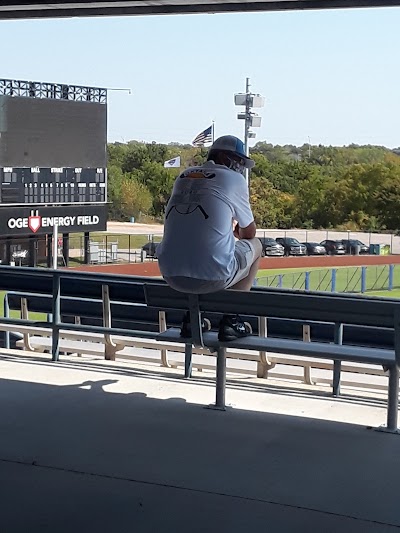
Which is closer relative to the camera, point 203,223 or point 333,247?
point 203,223

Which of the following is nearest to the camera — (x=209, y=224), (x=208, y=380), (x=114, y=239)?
(x=209, y=224)

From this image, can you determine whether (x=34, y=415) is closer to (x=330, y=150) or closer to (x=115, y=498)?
(x=115, y=498)

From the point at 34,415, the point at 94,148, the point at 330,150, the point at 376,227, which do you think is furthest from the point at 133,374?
the point at 94,148

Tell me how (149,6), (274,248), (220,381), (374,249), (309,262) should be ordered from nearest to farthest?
(220,381)
(149,6)
(274,248)
(374,249)
(309,262)

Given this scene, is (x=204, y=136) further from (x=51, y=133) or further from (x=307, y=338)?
(x=51, y=133)

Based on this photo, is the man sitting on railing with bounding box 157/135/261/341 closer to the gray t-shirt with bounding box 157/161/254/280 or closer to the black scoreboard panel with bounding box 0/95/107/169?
the gray t-shirt with bounding box 157/161/254/280

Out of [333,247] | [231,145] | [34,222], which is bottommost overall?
[333,247]

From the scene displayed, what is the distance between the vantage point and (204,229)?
199 inches

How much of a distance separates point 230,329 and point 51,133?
45030 millimetres

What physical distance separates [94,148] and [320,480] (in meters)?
47.8

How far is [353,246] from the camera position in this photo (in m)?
47.0

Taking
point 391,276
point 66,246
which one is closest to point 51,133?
point 66,246

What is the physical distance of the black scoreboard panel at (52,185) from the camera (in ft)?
155

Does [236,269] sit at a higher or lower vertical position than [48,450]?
higher
